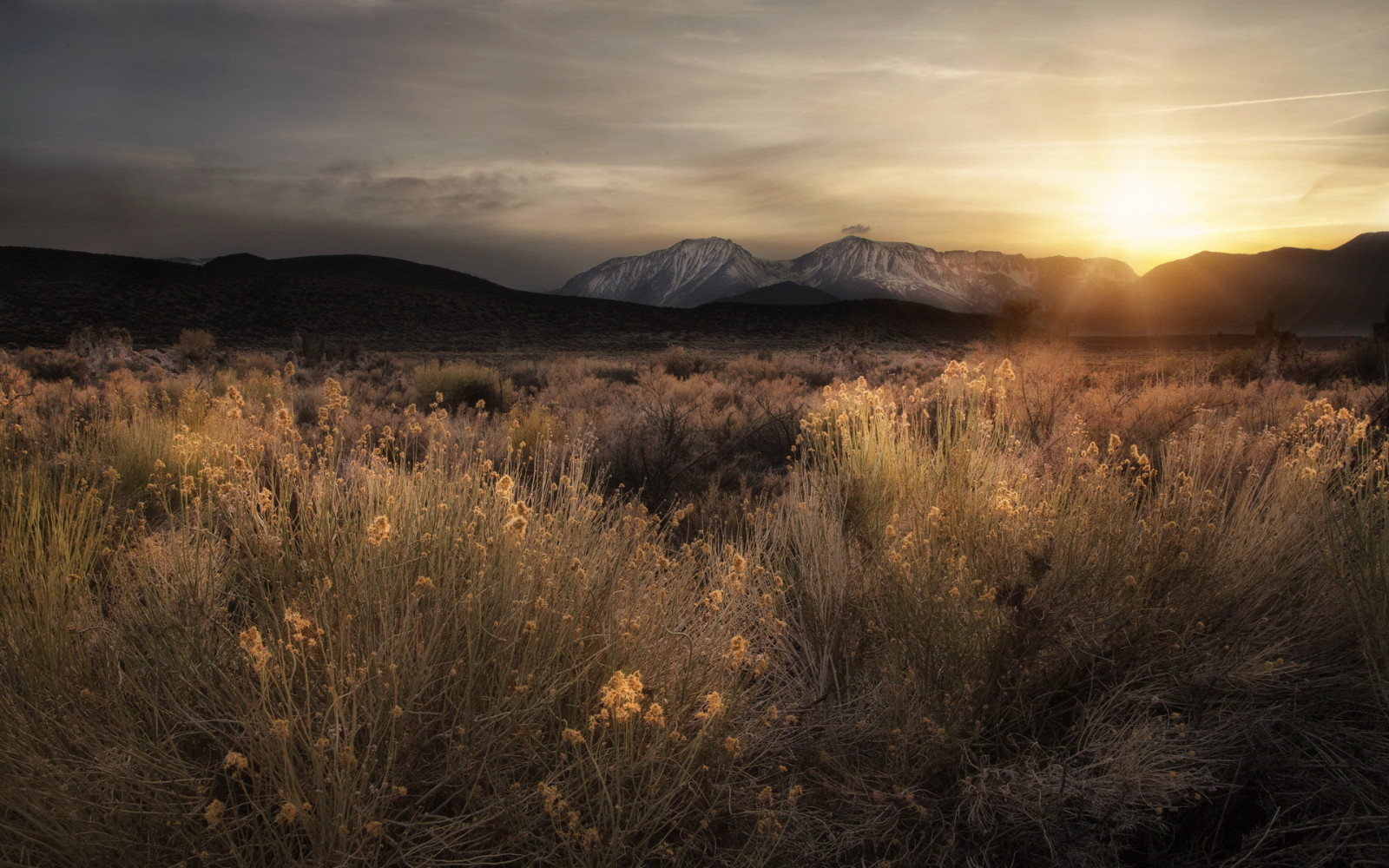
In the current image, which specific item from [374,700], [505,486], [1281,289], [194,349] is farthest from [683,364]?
[1281,289]

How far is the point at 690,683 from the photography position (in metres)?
2.29

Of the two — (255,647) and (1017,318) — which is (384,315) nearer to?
(1017,318)

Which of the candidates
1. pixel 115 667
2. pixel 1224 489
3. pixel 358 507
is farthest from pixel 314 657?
pixel 1224 489

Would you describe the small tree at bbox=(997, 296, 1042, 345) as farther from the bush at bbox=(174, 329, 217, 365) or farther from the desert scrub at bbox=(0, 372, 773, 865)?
the desert scrub at bbox=(0, 372, 773, 865)

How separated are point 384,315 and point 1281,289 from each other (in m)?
209

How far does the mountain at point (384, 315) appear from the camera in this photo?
40000mm

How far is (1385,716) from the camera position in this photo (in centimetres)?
233

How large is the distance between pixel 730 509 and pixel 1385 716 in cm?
318

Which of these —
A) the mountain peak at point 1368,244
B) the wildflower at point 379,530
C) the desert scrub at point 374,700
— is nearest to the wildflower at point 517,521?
the desert scrub at point 374,700

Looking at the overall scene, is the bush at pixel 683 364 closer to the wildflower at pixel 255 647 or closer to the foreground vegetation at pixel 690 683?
the foreground vegetation at pixel 690 683

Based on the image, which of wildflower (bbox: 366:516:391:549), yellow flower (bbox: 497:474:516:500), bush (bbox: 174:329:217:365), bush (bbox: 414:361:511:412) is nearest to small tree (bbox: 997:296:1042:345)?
bush (bbox: 414:361:511:412)

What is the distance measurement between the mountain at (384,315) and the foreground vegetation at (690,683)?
33490 mm

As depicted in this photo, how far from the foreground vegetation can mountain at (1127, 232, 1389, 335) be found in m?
Result: 184

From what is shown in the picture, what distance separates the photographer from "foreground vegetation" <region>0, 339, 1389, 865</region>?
1.73 metres
